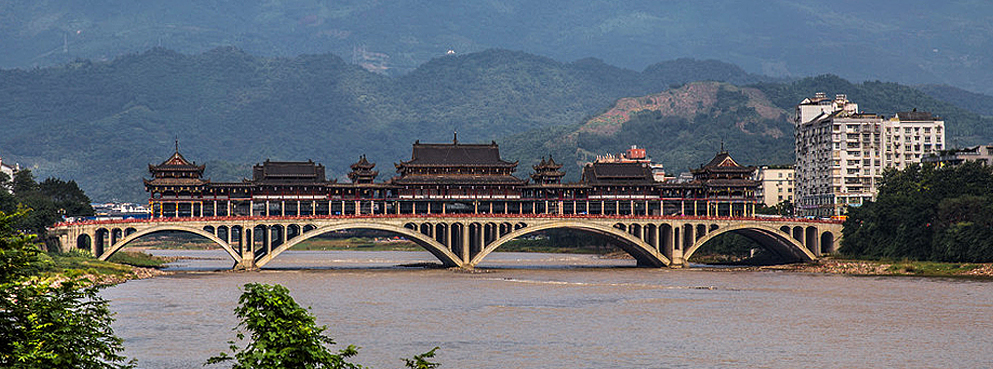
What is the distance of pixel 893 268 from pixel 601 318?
4893 cm

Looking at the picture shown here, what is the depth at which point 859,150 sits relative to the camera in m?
171

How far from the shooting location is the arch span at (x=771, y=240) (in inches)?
4999

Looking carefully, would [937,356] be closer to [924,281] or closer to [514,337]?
[514,337]

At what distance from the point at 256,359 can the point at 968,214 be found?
336ft

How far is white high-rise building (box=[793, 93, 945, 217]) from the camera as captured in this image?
6708 inches

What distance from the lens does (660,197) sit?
444 feet

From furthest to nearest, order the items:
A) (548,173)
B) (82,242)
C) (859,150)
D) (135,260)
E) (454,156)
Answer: (859,150) → (548,173) → (135,260) → (454,156) → (82,242)

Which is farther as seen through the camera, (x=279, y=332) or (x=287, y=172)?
(x=287, y=172)

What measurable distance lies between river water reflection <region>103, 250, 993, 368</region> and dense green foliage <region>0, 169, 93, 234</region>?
10789 mm

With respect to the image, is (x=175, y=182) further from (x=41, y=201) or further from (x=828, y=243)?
(x=828, y=243)

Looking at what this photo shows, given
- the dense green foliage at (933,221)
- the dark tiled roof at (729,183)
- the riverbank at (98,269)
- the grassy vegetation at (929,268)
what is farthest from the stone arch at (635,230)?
the riverbank at (98,269)

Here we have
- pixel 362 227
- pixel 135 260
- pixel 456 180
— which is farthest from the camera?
pixel 135 260

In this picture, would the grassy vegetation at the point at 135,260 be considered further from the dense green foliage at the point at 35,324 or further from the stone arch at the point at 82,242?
the dense green foliage at the point at 35,324

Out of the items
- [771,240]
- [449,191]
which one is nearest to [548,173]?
[449,191]
